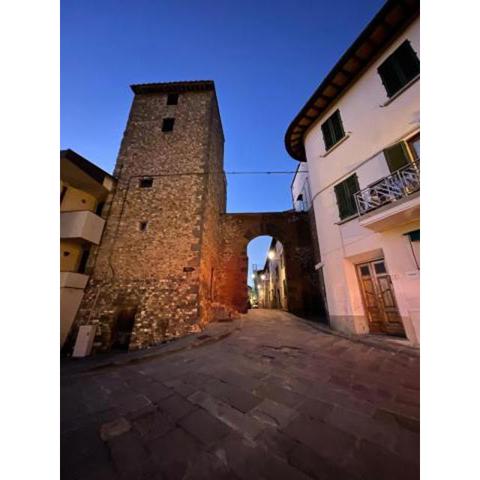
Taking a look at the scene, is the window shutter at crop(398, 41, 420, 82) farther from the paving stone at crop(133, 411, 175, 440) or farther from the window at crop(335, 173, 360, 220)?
the paving stone at crop(133, 411, 175, 440)

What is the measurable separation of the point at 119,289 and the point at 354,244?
334 inches

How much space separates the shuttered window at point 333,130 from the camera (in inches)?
274

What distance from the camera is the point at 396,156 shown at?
5.01 metres

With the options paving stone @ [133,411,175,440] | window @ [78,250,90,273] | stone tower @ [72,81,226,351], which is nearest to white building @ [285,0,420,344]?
stone tower @ [72,81,226,351]

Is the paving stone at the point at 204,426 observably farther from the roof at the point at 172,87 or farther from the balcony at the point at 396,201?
the roof at the point at 172,87

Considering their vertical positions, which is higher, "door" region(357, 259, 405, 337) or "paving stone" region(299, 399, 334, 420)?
"door" region(357, 259, 405, 337)

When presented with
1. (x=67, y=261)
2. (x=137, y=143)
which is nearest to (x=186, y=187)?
(x=137, y=143)

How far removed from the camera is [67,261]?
8039 mm

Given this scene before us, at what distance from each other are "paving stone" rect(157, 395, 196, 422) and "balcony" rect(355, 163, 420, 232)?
17.7 feet

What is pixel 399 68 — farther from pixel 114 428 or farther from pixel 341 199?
pixel 114 428

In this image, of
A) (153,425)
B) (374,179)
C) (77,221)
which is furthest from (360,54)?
(77,221)

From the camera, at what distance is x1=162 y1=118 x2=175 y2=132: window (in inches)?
420

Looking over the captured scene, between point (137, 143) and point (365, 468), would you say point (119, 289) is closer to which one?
point (137, 143)

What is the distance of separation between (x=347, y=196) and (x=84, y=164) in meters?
10.0
